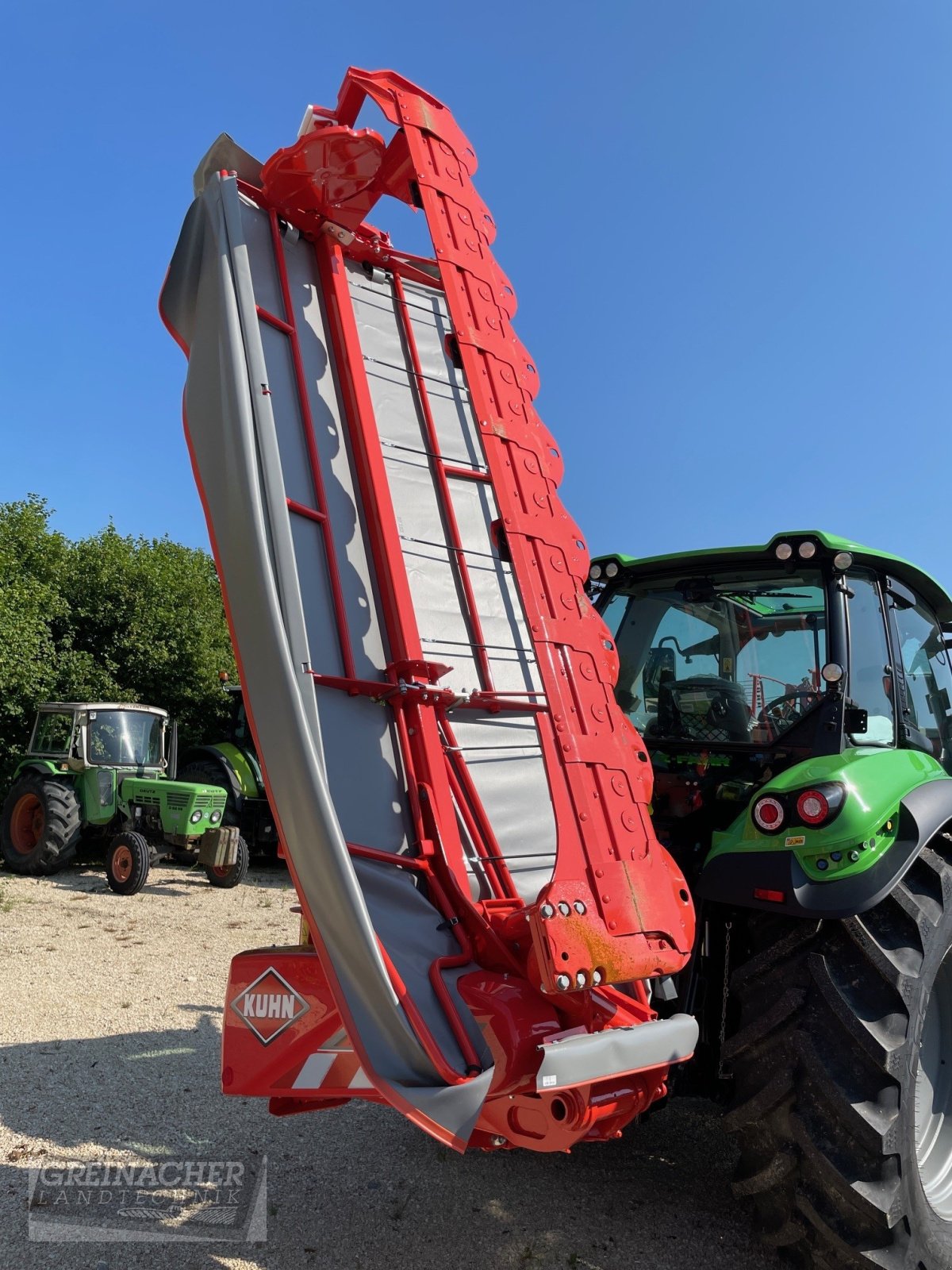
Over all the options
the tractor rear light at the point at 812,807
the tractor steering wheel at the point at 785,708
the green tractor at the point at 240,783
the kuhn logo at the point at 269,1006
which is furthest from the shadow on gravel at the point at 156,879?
the tractor rear light at the point at 812,807

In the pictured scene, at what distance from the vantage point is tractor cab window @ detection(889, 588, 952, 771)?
11.4ft

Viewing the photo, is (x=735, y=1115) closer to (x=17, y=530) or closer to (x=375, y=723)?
(x=375, y=723)

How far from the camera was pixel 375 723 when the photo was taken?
8.05ft

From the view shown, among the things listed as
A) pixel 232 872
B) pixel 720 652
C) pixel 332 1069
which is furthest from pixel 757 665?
pixel 232 872

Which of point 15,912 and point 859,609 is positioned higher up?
point 859,609

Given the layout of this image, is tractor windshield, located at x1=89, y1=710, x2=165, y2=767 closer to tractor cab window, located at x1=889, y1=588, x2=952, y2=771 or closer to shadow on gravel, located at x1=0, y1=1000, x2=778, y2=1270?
shadow on gravel, located at x1=0, y1=1000, x2=778, y2=1270

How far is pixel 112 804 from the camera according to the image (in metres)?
9.96

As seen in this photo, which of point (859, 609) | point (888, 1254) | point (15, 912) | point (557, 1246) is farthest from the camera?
point (15, 912)

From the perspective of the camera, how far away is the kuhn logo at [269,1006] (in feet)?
7.34

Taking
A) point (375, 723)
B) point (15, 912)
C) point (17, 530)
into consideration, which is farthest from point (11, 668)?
point (375, 723)

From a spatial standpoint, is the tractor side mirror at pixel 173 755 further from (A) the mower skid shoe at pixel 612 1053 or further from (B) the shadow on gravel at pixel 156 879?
(A) the mower skid shoe at pixel 612 1053

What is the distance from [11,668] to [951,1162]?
39.5ft

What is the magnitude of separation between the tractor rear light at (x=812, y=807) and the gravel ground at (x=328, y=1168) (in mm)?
1293

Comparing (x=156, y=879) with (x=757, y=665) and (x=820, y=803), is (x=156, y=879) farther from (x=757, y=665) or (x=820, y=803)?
(x=820, y=803)
